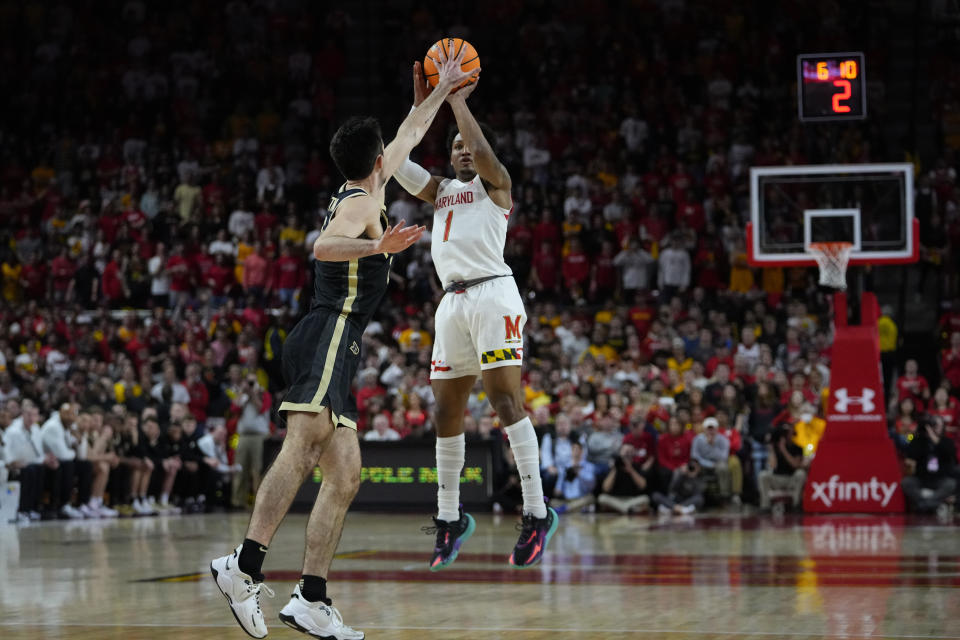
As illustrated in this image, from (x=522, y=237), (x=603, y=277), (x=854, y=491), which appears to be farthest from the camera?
(x=522, y=237)

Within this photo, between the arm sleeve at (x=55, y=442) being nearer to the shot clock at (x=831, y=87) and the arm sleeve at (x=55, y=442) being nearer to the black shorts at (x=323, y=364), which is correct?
the shot clock at (x=831, y=87)

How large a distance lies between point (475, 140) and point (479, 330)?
1052 millimetres

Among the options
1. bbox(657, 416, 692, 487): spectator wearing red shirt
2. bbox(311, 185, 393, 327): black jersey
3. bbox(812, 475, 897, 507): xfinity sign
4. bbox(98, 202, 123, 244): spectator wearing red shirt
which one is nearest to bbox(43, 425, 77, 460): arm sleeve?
bbox(98, 202, 123, 244): spectator wearing red shirt

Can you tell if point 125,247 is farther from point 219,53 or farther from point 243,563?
point 243,563

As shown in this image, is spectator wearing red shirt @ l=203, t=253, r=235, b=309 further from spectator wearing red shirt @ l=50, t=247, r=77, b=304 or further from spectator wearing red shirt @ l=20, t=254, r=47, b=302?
spectator wearing red shirt @ l=20, t=254, r=47, b=302

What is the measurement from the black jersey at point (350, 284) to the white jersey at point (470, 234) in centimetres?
120

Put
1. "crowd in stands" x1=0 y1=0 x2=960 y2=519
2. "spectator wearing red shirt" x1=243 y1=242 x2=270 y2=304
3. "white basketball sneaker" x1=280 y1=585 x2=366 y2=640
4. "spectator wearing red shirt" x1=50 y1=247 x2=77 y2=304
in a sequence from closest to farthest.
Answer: "white basketball sneaker" x1=280 y1=585 x2=366 y2=640 → "crowd in stands" x1=0 y1=0 x2=960 y2=519 → "spectator wearing red shirt" x1=243 y1=242 x2=270 y2=304 → "spectator wearing red shirt" x1=50 y1=247 x2=77 y2=304

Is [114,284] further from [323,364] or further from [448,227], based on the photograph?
[323,364]

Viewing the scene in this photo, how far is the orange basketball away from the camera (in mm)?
7344

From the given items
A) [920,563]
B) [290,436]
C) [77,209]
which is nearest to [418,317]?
[77,209]

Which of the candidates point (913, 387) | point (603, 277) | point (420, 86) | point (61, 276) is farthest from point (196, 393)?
point (420, 86)

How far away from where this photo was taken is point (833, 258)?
613 inches

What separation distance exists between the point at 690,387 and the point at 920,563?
7.52 meters

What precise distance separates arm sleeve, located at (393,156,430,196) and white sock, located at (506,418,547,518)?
147cm
